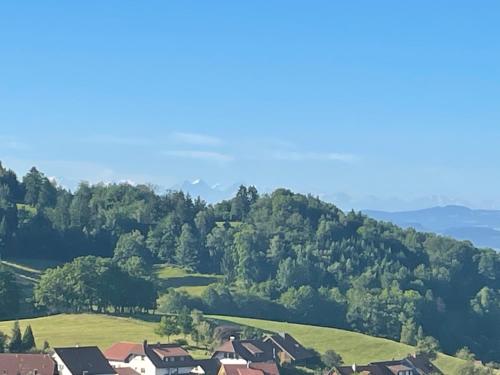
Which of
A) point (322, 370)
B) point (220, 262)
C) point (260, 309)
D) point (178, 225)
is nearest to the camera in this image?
point (322, 370)

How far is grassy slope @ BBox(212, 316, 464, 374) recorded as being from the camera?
98000 millimetres


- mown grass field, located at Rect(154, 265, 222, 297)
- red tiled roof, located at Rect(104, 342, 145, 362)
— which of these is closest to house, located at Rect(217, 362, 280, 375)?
red tiled roof, located at Rect(104, 342, 145, 362)

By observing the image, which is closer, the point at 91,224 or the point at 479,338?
the point at 479,338

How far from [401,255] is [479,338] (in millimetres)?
27200

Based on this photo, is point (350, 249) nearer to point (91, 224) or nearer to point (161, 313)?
point (91, 224)

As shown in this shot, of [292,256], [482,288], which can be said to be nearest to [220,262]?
[292,256]

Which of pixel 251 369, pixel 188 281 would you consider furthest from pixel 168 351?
pixel 188 281

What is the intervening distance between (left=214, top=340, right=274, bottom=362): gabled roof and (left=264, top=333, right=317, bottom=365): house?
75.7 inches

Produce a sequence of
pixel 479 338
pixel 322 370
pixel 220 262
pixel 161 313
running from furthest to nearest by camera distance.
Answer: pixel 220 262 → pixel 479 338 → pixel 161 313 → pixel 322 370

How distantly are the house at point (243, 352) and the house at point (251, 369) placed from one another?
9.52 feet

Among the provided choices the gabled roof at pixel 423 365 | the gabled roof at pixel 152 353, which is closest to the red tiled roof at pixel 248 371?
the gabled roof at pixel 152 353

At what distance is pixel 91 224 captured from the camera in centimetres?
15900

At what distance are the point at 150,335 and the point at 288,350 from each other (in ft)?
42.1

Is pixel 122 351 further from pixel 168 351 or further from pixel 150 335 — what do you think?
pixel 150 335
